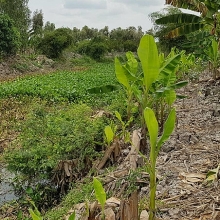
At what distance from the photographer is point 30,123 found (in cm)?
573

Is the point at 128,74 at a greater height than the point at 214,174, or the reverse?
the point at 128,74

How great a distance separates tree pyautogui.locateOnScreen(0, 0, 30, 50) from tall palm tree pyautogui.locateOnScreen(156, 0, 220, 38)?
1999 cm

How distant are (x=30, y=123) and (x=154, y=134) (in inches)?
150

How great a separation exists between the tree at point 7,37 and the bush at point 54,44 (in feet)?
22.0

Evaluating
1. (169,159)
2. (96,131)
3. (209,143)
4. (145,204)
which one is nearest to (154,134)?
(145,204)

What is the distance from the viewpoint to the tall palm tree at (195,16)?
8867 millimetres

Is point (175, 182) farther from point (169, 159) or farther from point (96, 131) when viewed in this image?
point (96, 131)

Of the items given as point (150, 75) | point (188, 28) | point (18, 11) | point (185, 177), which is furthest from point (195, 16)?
point (18, 11)

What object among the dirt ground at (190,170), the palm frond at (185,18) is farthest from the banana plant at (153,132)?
the palm frond at (185,18)

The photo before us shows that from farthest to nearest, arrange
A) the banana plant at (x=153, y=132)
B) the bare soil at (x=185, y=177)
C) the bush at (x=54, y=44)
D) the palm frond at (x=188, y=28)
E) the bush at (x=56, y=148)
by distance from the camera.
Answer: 1. the bush at (x=54, y=44)
2. the palm frond at (x=188, y=28)
3. the bush at (x=56, y=148)
4. the bare soil at (x=185, y=177)
5. the banana plant at (x=153, y=132)

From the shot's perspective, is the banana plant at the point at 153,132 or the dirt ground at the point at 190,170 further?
the dirt ground at the point at 190,170

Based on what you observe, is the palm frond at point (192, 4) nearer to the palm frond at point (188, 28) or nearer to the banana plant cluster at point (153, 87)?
the palm frond at point (188, 28)

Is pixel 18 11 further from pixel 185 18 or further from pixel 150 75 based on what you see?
pixel 150 75

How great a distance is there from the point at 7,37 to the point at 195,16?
1607 centimetres
